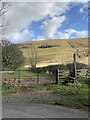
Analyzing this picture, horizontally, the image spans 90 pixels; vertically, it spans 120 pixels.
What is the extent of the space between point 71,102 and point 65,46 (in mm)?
122762

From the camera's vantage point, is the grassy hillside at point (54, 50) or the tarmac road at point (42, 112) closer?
the tarmac road at point (42, 112)

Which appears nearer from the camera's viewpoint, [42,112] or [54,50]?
[42,112]

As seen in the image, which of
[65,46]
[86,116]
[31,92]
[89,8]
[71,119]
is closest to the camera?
[71,119]

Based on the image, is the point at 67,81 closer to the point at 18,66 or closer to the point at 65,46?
the point at 18,66

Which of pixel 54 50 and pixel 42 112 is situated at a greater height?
pixel 54 50

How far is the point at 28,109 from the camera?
16047 millimetres

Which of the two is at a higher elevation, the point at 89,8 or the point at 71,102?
the point at 89,8

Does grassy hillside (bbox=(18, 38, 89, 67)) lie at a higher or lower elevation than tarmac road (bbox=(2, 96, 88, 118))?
higher

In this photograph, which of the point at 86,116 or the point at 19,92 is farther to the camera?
the point at 19,92

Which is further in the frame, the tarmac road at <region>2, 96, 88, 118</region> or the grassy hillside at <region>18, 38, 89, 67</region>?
the grassy hillside at <region>18, 38, 89, 67</region>

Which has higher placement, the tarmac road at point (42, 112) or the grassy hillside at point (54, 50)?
the grassy hillside at point (54, 50)

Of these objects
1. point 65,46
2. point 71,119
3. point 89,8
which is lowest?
point 71,119

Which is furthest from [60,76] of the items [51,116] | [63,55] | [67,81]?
[63,55]

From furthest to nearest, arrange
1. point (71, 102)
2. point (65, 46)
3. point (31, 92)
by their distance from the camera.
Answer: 1. point (65, 46)
2. point (31, 92)
3. point (71, 102)
